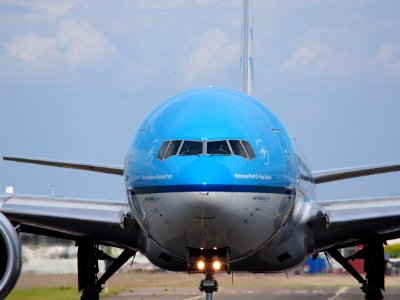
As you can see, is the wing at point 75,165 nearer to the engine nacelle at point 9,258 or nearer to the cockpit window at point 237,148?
the engine nacelle at point 9,258

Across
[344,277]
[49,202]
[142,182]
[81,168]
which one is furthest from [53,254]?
[142,182]

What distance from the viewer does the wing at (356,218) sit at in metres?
20.9

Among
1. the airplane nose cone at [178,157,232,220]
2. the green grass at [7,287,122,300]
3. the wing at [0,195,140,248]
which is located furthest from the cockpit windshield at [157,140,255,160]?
the green grass at [7,287,122,300]

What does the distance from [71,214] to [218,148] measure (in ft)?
16.0

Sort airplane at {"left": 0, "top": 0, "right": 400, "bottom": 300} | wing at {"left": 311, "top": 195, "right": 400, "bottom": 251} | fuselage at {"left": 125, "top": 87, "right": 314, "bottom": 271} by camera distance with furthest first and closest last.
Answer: wing at {"left": 311, "top": 195, "right": 400, "bottom": 251} < airplane at {"left": 0, "top": 0, "right": 400, "bottom": 300} < fuselage at {"left": 125, "top": 87, "right": 314, "bottom": 271}

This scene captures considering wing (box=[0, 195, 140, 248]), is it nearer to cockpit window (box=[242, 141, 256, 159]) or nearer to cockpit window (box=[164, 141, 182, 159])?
cockpit window (box=[164, 141, 182, 159])

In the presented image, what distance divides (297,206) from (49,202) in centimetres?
432

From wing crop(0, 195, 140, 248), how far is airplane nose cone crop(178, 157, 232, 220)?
4.08 meters

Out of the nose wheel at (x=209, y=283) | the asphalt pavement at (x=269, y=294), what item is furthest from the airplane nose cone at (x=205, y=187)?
the asphalt pavement at (x=269, y=294)

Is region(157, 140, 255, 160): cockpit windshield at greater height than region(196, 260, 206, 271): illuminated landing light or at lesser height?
greater

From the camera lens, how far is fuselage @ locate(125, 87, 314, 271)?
54.7 ft

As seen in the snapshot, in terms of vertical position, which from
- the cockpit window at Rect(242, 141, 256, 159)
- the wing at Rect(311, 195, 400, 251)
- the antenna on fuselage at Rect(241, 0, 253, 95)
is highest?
the antenna on fuselage at Rect(241, 0, 253, 95)

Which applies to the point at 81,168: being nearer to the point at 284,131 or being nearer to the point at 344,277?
the point at 284,131

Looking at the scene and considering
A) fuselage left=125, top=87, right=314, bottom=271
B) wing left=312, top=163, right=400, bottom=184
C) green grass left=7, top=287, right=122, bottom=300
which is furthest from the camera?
green grass left=7, top=287, right=122, bottom=300
